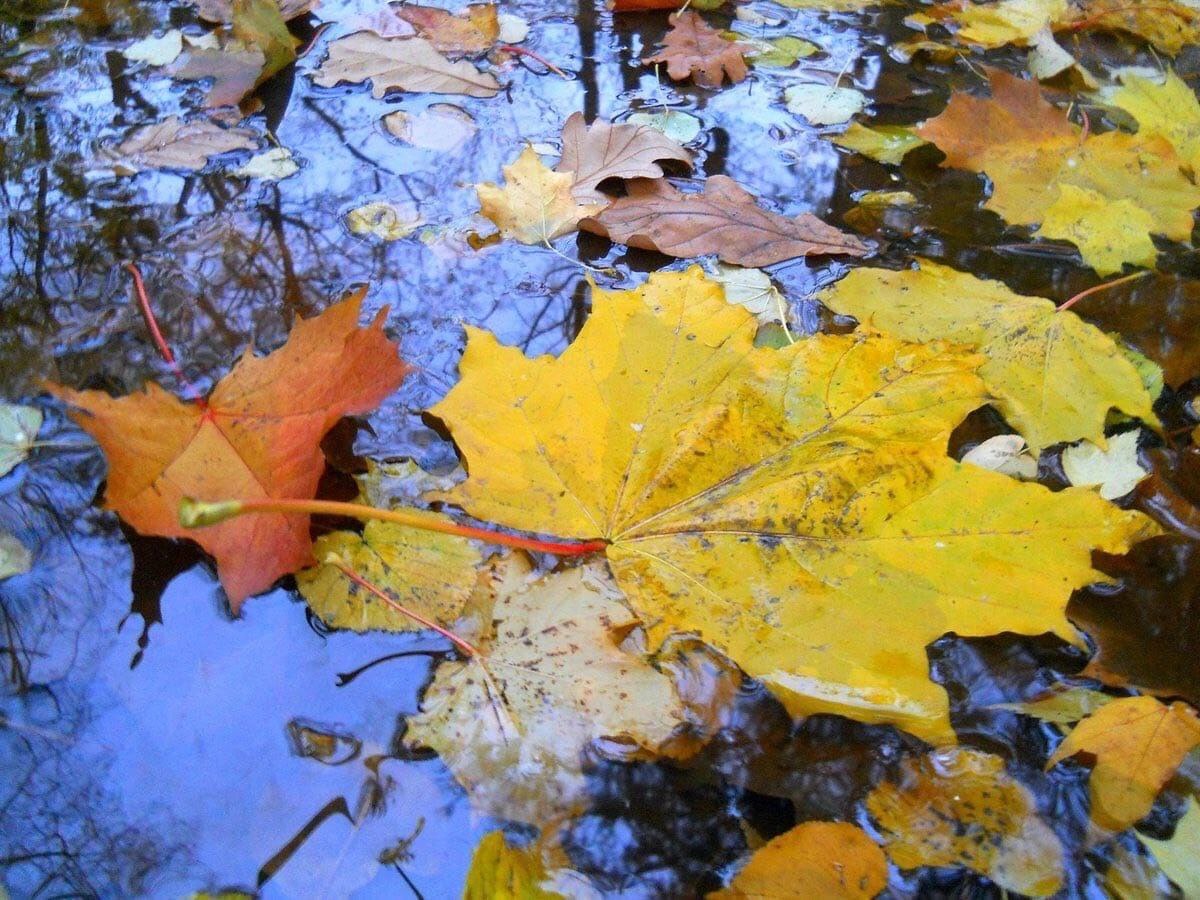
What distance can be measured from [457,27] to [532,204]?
2.56 feet

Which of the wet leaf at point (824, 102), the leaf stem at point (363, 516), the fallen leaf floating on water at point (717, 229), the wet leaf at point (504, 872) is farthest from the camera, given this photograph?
the wet leaf at point (824, 102)

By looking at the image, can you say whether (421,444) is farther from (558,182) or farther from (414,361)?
(558,182)

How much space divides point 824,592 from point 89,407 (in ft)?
2.85

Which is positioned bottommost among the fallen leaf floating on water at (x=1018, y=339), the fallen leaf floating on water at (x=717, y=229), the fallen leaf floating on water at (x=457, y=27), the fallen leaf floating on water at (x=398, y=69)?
the fallen leaf floating on water at (x=1018, y=339)

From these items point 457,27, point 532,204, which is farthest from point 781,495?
point 457,27

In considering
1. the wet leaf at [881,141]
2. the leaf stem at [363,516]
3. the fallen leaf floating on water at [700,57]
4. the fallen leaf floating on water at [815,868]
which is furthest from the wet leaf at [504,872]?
the fallen leaf floating on water at [700,57]

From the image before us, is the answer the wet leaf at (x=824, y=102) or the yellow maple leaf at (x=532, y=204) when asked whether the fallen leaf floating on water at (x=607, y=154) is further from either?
the wet leaf at (x=824, y=102)

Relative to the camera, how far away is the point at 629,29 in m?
2.04

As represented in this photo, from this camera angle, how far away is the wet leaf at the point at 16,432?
3.68ft

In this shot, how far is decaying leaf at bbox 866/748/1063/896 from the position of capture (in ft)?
2.83

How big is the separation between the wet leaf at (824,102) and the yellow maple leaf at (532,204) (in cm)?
58

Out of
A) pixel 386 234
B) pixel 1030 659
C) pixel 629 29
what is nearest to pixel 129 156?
pixel 386 234

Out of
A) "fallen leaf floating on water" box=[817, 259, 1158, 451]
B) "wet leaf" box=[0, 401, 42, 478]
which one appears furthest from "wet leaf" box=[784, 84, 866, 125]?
"wet leaf" box=[0, 401, 42, 478]

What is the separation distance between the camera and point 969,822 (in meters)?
0.88
